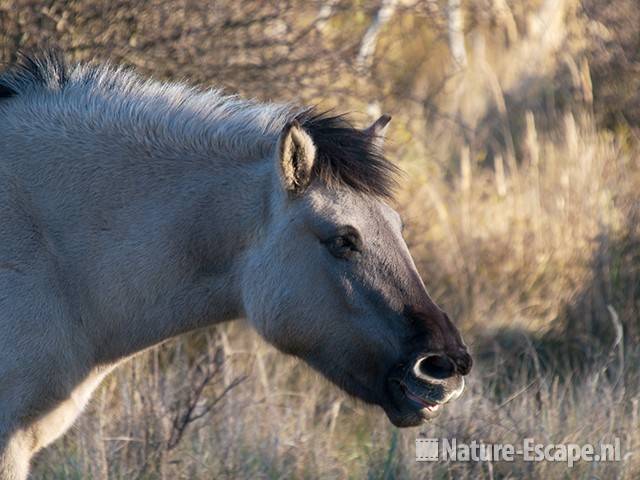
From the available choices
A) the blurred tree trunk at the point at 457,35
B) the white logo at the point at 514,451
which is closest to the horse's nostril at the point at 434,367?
the white logo at the point at 514,451

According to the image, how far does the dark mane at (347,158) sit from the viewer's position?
356 cm

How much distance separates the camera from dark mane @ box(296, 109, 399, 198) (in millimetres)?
3564

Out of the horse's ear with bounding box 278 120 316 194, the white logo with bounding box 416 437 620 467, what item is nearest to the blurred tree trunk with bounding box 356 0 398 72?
the white logo with bounding box 416 437 620 467

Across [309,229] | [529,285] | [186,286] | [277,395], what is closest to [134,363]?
[277,395]

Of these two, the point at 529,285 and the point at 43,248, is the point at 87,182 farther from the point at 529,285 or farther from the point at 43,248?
the point at 529,285

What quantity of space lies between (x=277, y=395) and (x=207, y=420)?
0.62 metres

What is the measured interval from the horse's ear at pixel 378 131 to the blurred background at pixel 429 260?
35.3 inches

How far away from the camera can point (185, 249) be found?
3.62 metres

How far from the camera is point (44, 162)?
11.9 ft

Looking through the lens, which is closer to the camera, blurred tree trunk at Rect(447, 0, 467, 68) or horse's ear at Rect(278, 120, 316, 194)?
horse's ear at Rect(278, 120, 316, 194)

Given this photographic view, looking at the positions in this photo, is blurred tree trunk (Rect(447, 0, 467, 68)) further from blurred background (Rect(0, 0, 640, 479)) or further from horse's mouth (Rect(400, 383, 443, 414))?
horse's mouth (Rect(400, 383, 443, 414))

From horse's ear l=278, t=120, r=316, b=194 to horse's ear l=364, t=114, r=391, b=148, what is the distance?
35 centimetres

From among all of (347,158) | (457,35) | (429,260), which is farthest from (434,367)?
(457,35)

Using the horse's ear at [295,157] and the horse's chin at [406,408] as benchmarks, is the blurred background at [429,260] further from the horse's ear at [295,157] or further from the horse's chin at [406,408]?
the horse's ear at [295,157]
